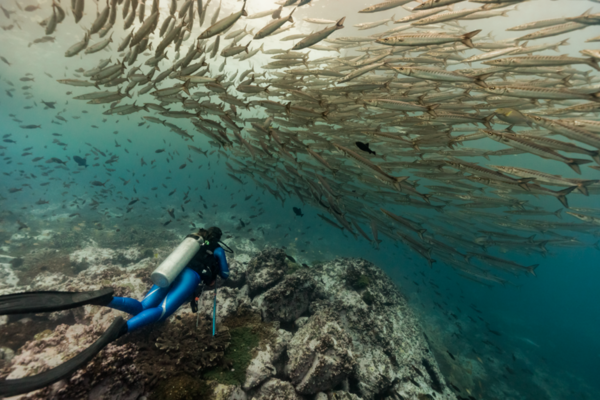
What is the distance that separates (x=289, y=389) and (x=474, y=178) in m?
7.29

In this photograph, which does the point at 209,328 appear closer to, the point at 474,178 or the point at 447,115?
the point at 447,115

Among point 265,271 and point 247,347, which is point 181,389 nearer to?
point 247,347

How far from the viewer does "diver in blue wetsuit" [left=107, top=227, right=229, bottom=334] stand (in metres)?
3.98

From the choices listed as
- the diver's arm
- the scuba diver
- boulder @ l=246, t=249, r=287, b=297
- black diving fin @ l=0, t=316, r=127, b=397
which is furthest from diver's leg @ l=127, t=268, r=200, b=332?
boulder @ l=246, t=249, r=287, b=297

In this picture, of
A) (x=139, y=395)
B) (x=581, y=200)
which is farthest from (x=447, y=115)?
(x=581, y=200)

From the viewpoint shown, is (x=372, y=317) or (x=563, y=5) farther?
(x=563, y=5)

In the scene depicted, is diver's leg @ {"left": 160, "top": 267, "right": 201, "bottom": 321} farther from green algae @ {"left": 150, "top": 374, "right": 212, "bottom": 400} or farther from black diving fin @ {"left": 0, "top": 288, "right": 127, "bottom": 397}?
green algae @ {"left": 150, "top": 374, "right": 212, "bottom": 400}

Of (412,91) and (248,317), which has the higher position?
(412,91)

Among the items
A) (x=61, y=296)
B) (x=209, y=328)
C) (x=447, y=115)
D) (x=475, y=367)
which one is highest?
(x=61, y=296)

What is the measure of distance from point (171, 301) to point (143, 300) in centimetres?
55

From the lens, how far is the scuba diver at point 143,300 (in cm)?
273

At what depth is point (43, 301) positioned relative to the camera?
3045 mm

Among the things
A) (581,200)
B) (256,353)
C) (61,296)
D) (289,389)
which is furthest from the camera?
(581,200)

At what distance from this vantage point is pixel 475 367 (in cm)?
1310
